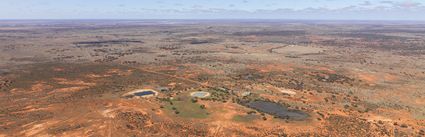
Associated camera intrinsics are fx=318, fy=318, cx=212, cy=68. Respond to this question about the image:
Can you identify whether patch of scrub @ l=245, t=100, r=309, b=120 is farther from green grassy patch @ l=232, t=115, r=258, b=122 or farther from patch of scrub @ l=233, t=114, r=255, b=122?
green grassy patch @ l=232, t=115, r=258, b=122

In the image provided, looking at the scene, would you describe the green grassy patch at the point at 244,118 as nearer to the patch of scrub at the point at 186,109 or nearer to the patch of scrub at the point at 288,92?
the patch of scrub at the point at 186,109

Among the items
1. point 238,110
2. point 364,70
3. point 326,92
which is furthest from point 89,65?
point 364,70

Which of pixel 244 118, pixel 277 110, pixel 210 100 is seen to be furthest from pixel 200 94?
pixel 277 110

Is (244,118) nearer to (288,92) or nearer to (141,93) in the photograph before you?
(288,92)

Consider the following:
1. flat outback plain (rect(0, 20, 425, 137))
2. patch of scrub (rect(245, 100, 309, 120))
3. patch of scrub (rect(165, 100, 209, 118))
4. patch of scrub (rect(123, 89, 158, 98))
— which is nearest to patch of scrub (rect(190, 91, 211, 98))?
flat outback plain (rect(0, 20, 425, 137))

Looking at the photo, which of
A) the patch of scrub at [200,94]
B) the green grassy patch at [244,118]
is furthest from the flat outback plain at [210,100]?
the patch of scrub at [200,94]
